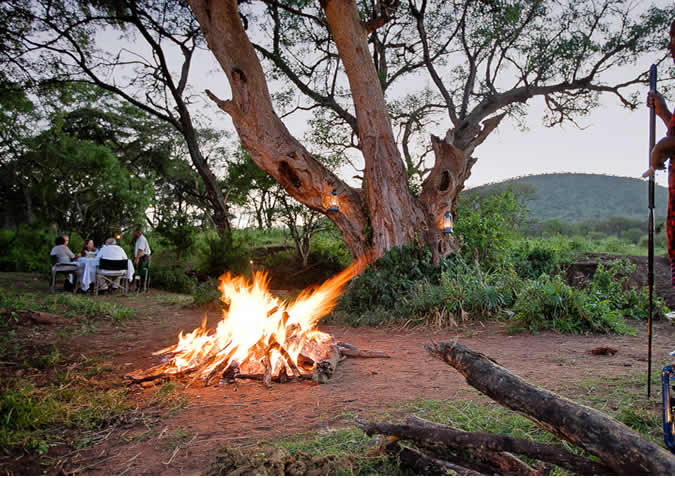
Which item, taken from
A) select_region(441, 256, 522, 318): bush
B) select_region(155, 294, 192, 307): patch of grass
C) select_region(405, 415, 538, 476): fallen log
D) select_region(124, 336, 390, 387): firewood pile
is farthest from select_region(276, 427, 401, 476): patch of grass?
select_region(155, 294, 192, 307): patch of grass

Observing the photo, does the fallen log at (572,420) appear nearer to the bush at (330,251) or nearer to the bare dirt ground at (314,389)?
the bare dirt ground at (314,389)

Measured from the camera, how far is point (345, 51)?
25.3 ft

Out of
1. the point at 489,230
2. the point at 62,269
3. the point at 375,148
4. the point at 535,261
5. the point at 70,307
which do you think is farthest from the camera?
the point at 62,269

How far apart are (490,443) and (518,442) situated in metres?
0.10

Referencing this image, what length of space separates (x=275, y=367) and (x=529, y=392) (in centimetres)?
231

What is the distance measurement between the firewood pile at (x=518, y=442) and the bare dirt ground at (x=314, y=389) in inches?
30.1

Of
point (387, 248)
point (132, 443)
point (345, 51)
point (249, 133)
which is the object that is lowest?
point (132, 443)

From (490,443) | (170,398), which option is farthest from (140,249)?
(490,443)

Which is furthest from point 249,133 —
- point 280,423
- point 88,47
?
point 88,47

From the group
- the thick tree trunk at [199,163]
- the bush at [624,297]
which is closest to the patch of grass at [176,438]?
the bush at [624,297]

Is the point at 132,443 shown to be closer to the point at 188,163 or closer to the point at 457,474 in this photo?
the point at 457,474

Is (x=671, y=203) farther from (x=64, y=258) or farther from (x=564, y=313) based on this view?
(x=64, y=258)

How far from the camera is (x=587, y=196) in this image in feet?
100

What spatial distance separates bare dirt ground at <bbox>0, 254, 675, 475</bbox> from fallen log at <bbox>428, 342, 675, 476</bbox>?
936mm
